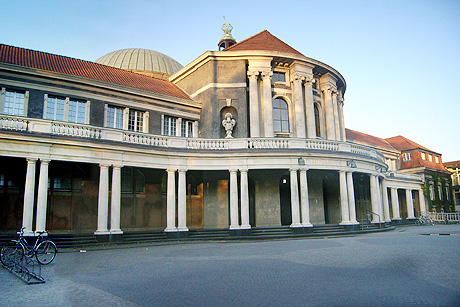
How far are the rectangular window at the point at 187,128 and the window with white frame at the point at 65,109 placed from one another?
7.48 meters

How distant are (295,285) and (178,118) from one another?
22001 mm

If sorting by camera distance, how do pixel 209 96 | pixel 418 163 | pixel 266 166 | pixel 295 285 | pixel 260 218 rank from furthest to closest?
pixel 418 163
pixel 209 96
pixel 260 218
pixel 266 166
pixel 295 285

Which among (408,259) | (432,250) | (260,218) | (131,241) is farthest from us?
(260,218)

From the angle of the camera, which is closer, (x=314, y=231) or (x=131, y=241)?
(x=131, y=241)

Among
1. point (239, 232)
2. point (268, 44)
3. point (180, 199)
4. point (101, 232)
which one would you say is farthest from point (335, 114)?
point (101, 232)

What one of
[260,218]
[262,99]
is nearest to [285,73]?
[262,99]

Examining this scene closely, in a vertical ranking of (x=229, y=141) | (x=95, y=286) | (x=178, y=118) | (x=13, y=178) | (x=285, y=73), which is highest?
(x=285, y=73)

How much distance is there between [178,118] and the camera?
2866 centimetres

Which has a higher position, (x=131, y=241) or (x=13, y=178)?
(x=13, y=178)

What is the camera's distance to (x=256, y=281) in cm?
875

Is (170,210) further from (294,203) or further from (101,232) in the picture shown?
(294,203)

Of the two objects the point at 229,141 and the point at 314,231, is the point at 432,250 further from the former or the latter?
the point at 229,141

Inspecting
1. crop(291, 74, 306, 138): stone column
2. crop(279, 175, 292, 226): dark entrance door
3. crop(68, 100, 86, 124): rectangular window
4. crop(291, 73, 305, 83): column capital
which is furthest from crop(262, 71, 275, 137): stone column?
crop(68, 100, 86, 124): rectangular window

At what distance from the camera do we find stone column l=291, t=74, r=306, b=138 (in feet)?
95.5
